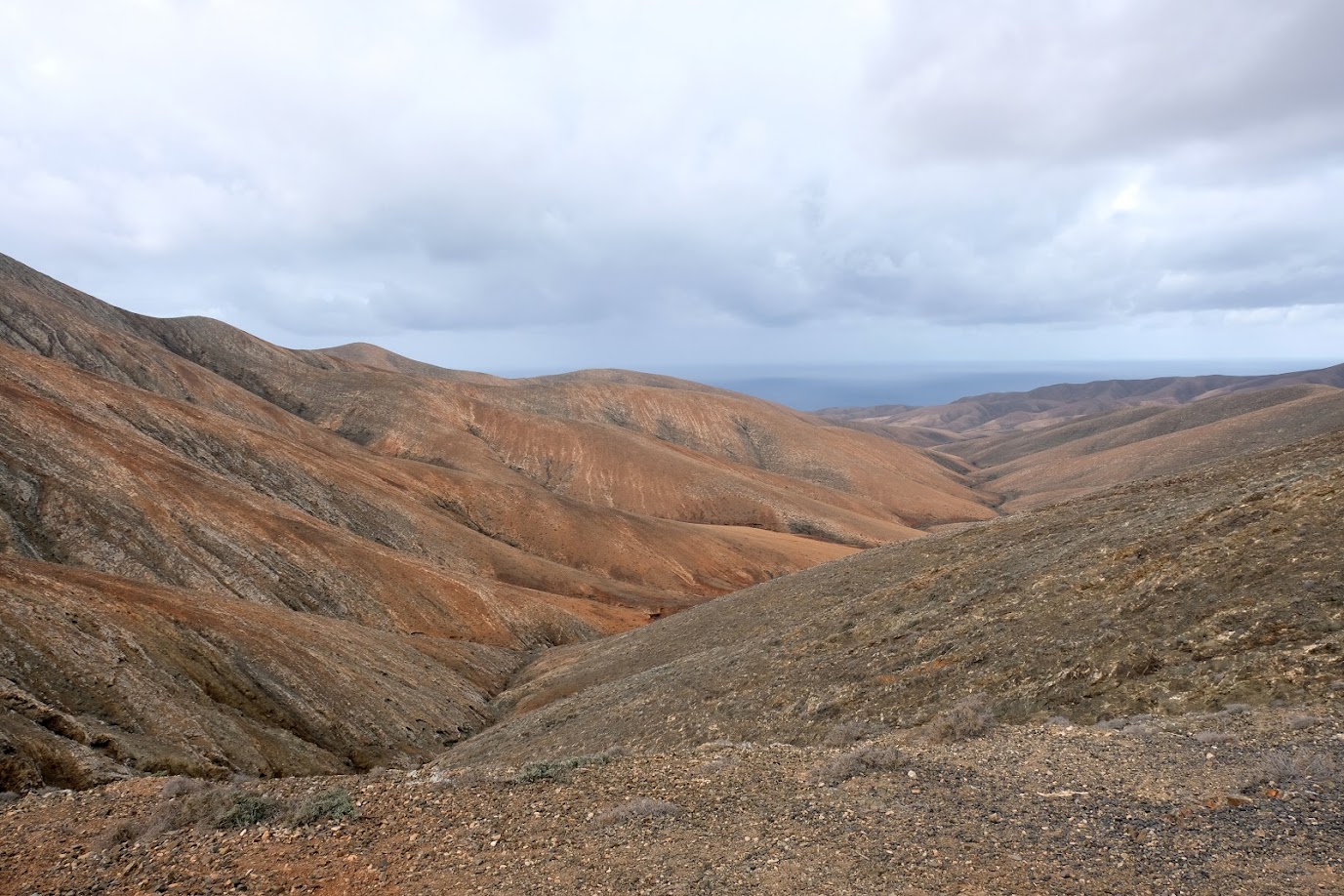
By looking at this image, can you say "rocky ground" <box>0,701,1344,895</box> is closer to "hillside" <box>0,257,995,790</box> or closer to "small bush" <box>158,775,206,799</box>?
"small bush" <box>158,775,206,799</box>

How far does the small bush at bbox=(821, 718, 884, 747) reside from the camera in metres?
14.3

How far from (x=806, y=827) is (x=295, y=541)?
37.0 metres

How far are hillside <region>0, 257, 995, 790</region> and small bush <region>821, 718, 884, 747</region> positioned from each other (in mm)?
13712

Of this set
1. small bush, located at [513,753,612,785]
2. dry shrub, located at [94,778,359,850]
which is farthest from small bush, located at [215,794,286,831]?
small bush, located at [513,753,612,785]

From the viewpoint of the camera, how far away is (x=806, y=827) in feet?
30.2

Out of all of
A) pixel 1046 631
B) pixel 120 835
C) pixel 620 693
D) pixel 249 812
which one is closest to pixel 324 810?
pixel 249 812

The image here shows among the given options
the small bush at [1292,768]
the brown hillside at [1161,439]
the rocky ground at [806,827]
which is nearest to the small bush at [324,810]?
the rocky ground at [806,827]

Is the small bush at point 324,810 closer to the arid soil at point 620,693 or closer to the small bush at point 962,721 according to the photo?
the arid soil at point 620,693

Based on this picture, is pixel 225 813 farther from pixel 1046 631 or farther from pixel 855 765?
pixel 1046 631

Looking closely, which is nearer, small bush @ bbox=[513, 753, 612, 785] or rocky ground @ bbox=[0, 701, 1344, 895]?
rocky ground @ bbox=[0, 701, 1344, 895]

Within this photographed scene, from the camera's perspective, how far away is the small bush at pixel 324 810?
989cm

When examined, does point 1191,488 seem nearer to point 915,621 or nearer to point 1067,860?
point 915,621

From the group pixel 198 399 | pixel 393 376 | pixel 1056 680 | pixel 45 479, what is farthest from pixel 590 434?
pixel 1056 680

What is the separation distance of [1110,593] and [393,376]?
324 feet
